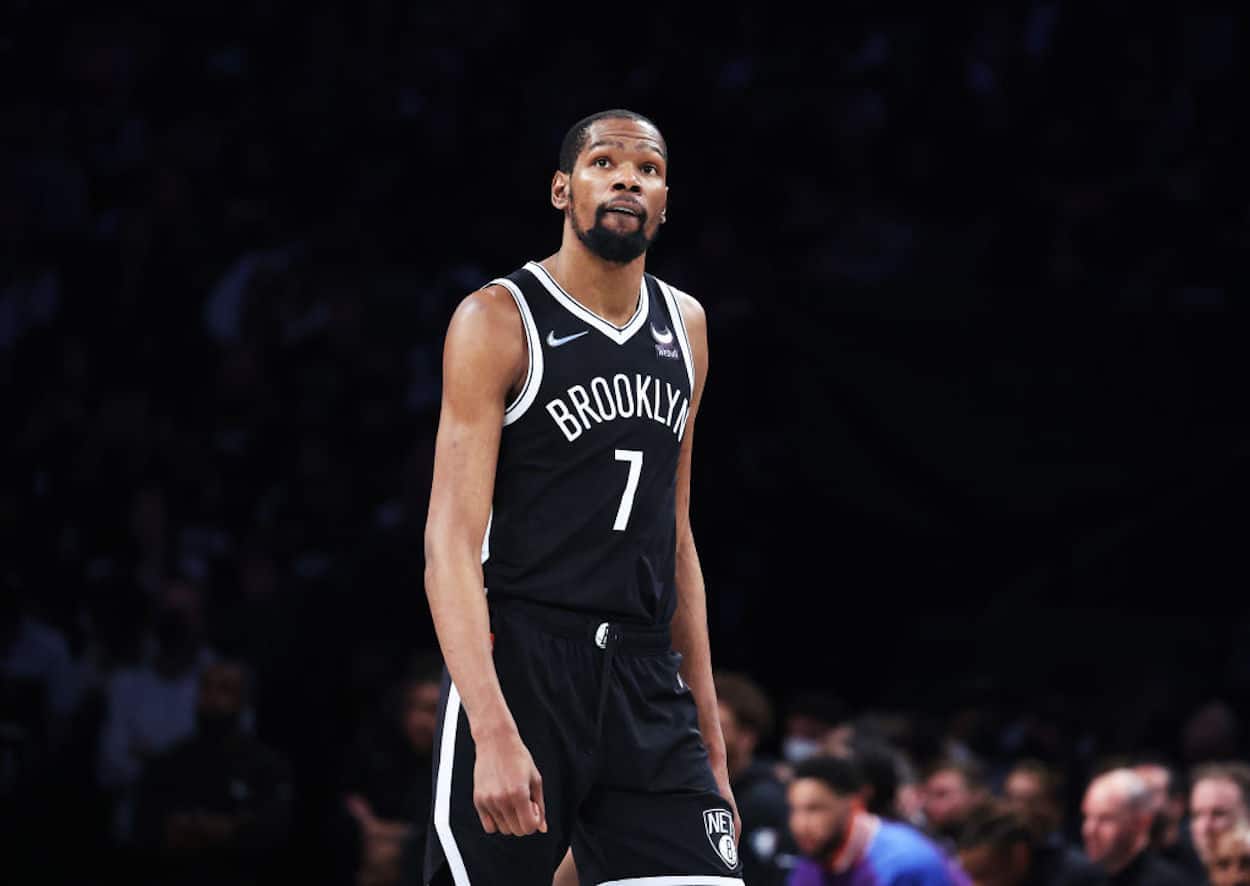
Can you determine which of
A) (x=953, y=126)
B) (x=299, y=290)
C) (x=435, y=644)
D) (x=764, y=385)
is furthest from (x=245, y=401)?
(x=953, y=126)

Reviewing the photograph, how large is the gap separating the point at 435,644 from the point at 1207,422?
3.97 metres

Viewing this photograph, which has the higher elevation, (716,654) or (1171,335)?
(1171,335)

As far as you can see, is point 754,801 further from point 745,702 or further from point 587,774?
point 587,774

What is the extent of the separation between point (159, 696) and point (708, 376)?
3275 mm

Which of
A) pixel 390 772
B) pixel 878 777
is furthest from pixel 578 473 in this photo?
pixel 390 772

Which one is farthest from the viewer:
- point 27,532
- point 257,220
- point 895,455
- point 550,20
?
point 550,20

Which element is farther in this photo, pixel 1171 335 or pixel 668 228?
pixel 668 228

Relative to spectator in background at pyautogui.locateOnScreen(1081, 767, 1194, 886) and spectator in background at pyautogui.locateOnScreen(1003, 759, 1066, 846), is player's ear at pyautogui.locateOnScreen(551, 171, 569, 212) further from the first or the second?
spectator in background at pyautogui.locateOnScreen(1081, 767, 1194, 886)

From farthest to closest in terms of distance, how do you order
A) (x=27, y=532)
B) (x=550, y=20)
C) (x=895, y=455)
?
(x=550, y=20)
(x=895, y=455)
(x=27, y=532)

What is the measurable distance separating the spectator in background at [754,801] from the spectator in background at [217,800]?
6.34 feet

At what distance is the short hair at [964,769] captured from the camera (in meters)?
7.84

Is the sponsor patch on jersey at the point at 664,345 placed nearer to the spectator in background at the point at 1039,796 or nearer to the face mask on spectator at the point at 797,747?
the spectator in background at the point at 1039,796

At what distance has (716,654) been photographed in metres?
9.94

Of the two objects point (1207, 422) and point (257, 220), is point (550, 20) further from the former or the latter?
point (1207, 422)
